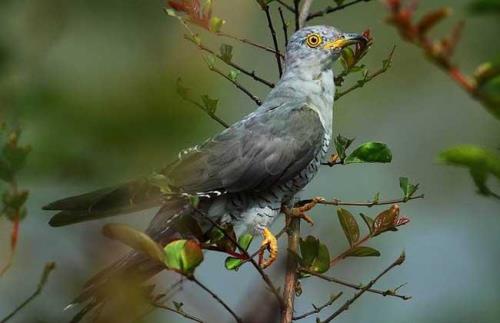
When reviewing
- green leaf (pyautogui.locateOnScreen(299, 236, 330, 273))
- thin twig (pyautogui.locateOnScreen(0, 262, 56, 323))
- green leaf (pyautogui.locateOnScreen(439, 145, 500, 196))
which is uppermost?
green leaf (pyautogui.locateOnScreen(439, 145, 500, 196))

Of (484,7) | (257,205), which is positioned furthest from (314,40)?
(484,7)

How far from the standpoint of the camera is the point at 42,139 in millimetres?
744

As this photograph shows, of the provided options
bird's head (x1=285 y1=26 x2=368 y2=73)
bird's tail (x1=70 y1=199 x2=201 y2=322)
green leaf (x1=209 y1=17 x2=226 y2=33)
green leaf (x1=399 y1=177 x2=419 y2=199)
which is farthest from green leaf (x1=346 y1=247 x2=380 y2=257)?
bird's head (x1=285 y1=26 x2=368 y2=73)

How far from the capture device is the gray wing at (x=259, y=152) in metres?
2.66

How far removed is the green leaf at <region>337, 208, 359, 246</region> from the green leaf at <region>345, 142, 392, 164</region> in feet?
0.59

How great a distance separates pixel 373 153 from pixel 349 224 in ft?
0.69

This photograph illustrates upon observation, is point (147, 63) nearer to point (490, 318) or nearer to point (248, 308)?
point (248, 308)

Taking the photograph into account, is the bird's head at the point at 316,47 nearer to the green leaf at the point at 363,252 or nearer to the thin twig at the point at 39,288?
the green leaf at the point at 363,252

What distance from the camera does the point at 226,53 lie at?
2098 mm

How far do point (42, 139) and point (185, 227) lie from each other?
2.27 ft

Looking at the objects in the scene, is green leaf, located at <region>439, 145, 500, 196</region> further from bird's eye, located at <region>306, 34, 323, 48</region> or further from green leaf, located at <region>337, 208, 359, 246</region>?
bird's eye, located at <region>306, 34, 323, 48</region>

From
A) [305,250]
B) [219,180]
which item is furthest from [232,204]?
[305,250]

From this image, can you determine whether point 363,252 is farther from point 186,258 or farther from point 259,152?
point 259,152

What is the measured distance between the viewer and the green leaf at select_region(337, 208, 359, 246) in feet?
5.61
